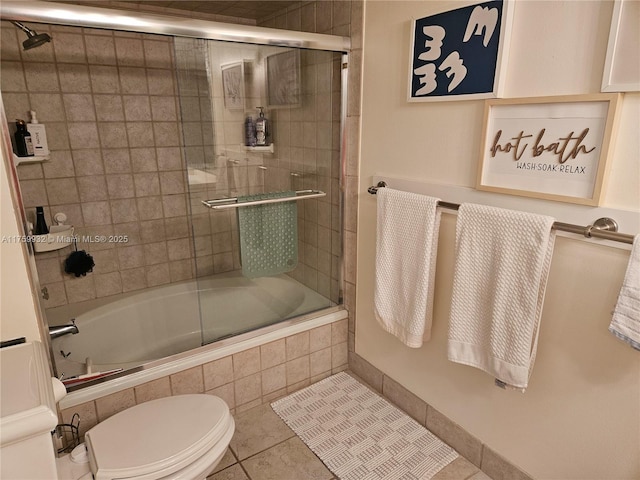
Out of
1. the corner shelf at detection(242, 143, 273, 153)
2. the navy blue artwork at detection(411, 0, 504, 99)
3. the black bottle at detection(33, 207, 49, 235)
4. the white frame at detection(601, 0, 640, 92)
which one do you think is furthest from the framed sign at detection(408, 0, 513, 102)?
the black bottle at detection(33, 207, 49, 235)

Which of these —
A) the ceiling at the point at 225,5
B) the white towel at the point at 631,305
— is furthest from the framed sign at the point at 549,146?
the ceiling at the point at 225,5

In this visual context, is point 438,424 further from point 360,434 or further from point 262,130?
point 262,130

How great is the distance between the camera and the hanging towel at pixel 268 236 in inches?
71.9

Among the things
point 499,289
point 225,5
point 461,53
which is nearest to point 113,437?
point 499,289

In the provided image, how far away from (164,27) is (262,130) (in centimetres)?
63

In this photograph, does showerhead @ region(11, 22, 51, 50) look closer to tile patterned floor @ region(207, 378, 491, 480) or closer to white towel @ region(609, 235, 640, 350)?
tile patterned floor @ region(207, 378, 491, 480)

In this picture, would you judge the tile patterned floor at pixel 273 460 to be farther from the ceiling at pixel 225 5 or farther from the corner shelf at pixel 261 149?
the ceiling at pixel 225 5

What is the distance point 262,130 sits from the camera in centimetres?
192

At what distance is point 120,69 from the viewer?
2.11m

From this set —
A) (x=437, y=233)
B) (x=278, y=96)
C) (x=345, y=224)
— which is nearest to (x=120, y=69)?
(x=278, y=96)

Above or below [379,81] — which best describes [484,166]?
below

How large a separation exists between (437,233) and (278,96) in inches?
39.0

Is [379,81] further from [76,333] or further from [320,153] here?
[76,333]

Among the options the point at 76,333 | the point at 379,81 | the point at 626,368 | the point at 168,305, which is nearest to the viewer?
the point at 626,368
